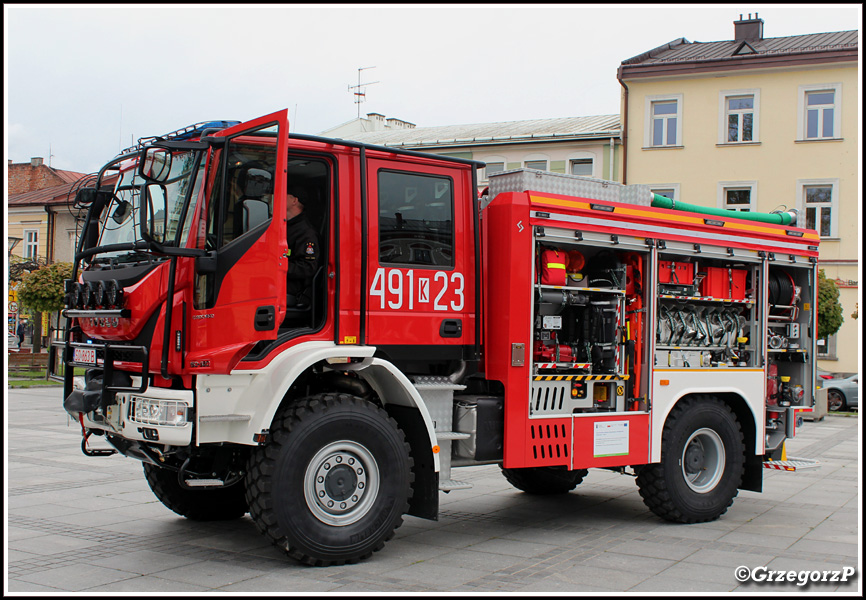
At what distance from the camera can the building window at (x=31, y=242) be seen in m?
50.4

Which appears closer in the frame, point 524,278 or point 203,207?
point 203,207

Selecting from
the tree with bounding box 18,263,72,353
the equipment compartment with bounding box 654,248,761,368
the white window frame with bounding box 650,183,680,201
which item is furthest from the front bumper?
the white window frame with bounding box 650,183,680,201

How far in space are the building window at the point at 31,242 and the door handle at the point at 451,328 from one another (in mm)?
47701

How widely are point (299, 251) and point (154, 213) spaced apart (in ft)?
3.59

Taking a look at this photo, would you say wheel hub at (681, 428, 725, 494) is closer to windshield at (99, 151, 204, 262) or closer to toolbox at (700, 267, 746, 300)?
toolbox at (700, 267, 746, 300)

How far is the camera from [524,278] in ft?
25.3

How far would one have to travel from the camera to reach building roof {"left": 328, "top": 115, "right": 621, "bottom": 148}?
36531mm

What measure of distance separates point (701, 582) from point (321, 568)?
8.64 ft

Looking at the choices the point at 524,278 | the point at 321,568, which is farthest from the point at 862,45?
the point at 321,568

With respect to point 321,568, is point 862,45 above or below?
above

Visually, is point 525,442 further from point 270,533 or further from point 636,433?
point 270,533

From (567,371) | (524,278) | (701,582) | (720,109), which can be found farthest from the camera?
(720,109)

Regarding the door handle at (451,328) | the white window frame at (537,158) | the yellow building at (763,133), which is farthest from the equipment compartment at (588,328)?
the white window frame at (537,158)

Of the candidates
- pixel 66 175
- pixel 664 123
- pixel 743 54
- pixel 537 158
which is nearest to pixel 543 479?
pixel 664 123
